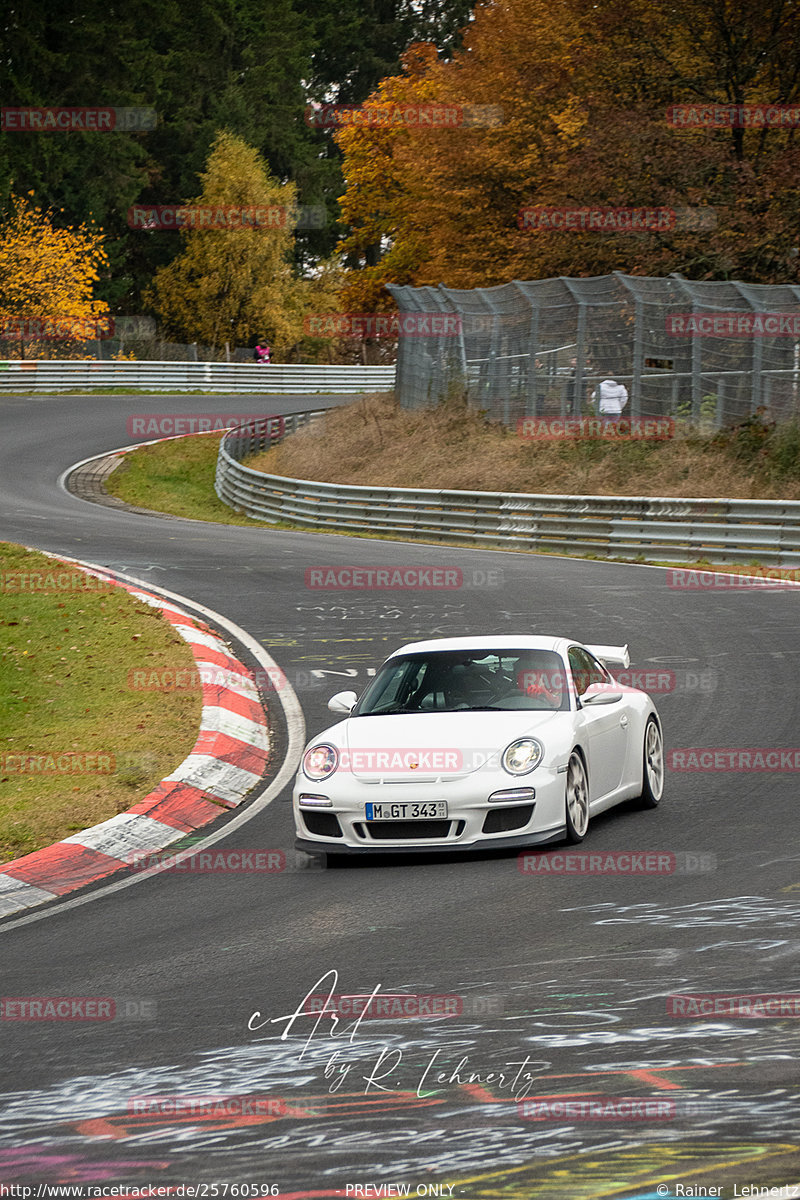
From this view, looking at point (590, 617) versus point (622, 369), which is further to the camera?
point (622, 369)

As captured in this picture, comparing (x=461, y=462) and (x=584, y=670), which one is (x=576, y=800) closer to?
(x=584, y=670)

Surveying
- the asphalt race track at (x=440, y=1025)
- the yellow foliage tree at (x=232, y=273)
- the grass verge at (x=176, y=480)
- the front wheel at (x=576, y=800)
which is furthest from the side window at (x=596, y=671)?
the yellow foliage tree at (x=232, y=273)

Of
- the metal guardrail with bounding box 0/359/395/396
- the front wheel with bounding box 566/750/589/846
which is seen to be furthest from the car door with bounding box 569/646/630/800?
the metal guardrail with bounding box 0/359/395/396

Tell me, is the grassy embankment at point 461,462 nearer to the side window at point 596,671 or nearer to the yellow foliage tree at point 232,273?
the side window at point 596,671

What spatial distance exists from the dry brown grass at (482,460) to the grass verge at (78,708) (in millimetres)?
13300

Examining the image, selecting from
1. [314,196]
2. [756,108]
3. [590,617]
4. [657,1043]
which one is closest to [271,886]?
[657,1043]

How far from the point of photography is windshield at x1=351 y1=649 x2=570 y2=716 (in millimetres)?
9953

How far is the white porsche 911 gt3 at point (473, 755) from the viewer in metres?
8.98

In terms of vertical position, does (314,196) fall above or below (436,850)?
above

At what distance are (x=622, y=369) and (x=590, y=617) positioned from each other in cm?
1428

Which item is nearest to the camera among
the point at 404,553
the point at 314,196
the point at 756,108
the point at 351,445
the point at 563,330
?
the point at 404,553

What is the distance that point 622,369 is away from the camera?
3203cm

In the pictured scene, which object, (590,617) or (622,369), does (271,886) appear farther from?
(622,369)

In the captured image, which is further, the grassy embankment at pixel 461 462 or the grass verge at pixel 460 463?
the grassy embankment at pixel 461 462
